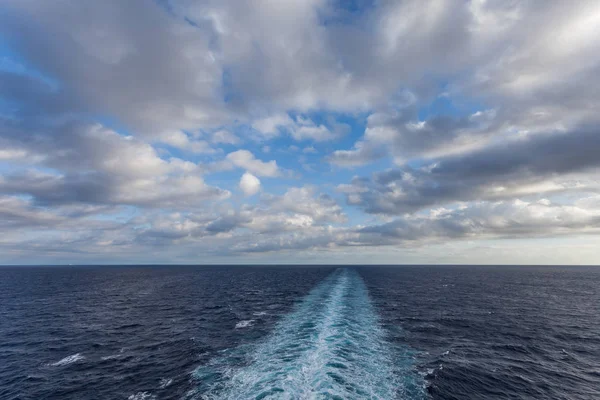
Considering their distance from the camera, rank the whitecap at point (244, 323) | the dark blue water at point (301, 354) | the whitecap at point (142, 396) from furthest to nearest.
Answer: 1. the whitecap at point (244, 323)
2. the dark blue water at point (301, 354)
3. the whitecap at point (142, 396)

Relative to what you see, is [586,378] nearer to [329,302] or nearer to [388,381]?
[388,381]

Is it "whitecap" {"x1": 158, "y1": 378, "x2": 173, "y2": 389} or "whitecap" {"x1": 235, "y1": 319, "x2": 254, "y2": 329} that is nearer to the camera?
"whitecap" {"x1": 158, "y1": 378, "x2": 173, "y2": 389}

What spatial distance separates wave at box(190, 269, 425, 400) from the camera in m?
28.5

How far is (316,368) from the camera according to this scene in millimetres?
33125

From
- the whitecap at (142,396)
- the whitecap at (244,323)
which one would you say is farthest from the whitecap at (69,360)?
the whitecap at (244,323)

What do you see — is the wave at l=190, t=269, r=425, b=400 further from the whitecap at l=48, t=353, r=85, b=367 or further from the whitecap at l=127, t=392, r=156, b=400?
the whitecap at l=48, t=353, r=85, b=367

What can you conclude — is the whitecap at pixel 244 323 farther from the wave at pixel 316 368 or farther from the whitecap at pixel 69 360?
the whitecap at pixel 69 360

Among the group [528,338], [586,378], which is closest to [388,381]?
[586,378]

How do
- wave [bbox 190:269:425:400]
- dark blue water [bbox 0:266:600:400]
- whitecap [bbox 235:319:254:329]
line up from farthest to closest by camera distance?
whitecap [bbox 235:319:254:329] → dark blue water [bbox 0:266:600:400] → wave [bbox 190:269:425:400]

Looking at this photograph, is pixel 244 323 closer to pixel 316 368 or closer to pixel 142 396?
pixel 142 396

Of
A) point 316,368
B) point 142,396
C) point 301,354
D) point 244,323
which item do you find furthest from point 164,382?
point 244,323

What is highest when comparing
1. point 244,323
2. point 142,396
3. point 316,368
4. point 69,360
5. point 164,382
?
point 316,368

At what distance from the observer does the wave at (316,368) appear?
93.6ft

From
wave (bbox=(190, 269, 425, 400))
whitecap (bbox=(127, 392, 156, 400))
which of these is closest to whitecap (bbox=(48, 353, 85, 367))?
whitecap (bbox=(127, 392, 156, 400))
